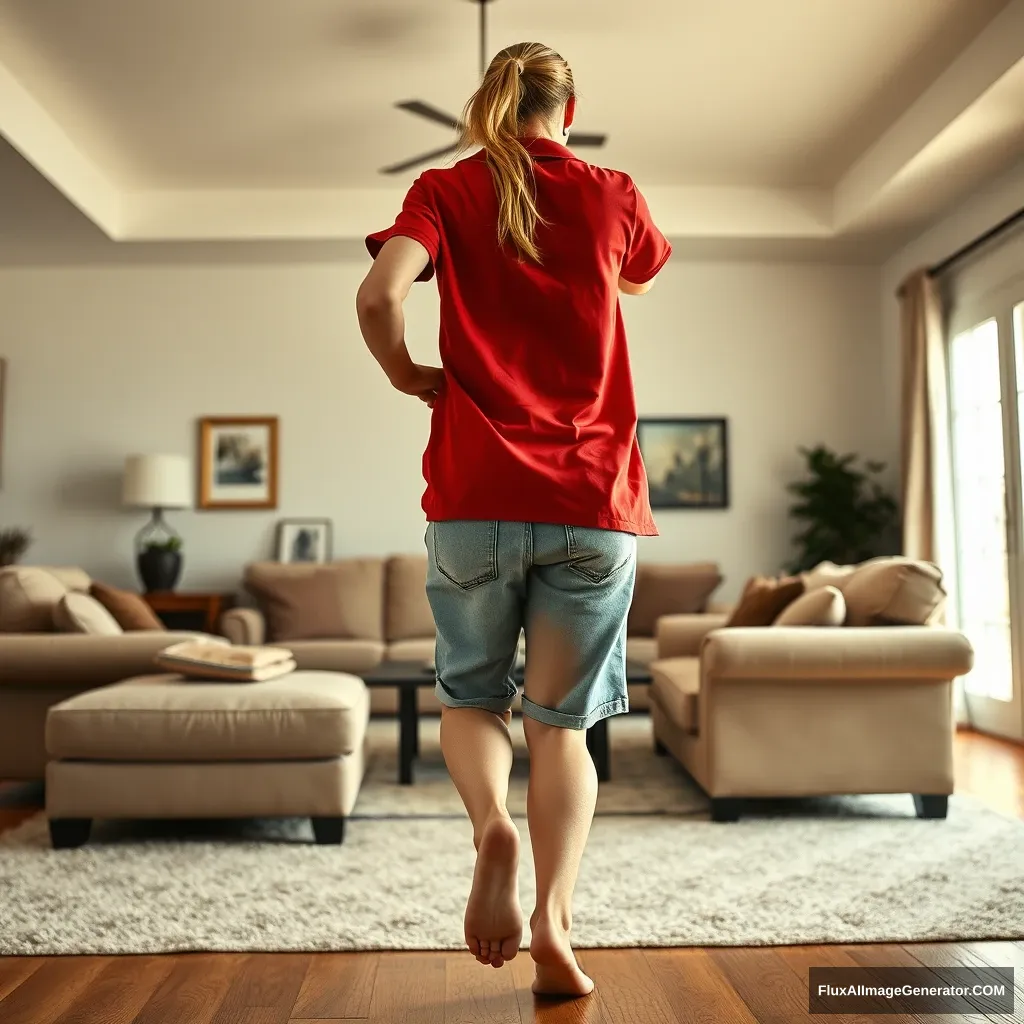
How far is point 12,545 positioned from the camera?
5945 mm

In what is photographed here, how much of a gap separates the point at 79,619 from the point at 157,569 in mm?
2365

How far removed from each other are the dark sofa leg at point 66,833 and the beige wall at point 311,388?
11.7 feet

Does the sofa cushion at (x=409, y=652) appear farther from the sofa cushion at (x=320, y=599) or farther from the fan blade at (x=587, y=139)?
the fan blade at (x=587, y=139)

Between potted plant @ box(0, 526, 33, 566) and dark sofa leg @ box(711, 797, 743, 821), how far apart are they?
470cm

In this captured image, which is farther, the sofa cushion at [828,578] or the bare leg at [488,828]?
the sofa cushion at [828,578]

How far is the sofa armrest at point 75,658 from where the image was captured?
10.6 feet

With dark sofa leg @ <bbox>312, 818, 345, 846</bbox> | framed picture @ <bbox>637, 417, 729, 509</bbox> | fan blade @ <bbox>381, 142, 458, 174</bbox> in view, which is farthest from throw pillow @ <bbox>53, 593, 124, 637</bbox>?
framed picture @ <bbox>637, 417, 729, 509</bbox>

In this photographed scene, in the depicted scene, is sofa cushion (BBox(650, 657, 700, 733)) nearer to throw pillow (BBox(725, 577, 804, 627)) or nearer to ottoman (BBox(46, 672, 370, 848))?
throw pillow (BBox(725, 577, 804, 627))

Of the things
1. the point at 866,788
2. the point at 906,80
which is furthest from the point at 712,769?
the point at 906,80

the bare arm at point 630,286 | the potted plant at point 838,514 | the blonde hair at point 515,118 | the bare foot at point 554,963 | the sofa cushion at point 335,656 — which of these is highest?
the blonde hair at point 515,118

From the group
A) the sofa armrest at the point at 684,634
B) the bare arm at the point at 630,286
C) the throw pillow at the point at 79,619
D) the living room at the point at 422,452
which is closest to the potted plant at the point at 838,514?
the living room at the point at 422,452

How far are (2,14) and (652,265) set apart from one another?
353cm

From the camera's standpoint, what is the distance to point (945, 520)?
524 centimetres

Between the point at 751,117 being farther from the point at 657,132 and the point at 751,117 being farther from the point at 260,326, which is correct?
the point at 260,326
